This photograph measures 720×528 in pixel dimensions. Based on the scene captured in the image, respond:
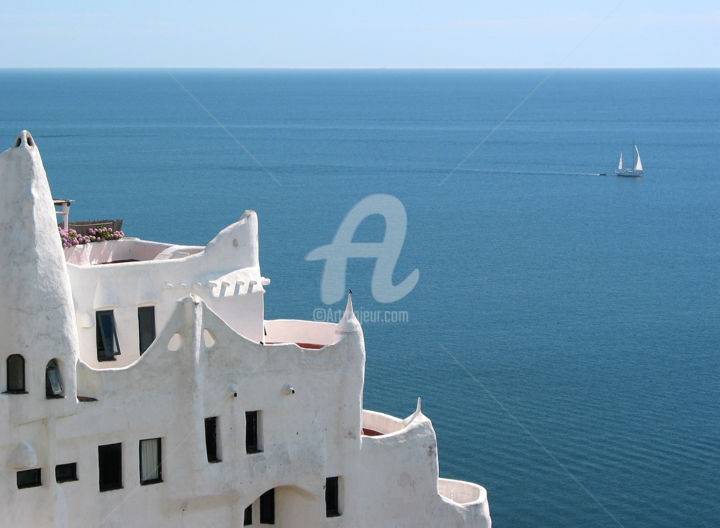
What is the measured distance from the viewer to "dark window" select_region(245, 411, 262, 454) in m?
36.8

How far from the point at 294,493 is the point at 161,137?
529 feet

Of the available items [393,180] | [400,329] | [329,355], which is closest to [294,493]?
[329,355]

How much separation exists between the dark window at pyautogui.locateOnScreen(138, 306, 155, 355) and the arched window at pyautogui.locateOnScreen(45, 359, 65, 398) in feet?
15.2

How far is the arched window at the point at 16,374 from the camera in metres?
32.6

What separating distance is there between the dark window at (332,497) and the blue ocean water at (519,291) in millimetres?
18049

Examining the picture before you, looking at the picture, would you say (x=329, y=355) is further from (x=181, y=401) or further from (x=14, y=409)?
(x=14, y=409)

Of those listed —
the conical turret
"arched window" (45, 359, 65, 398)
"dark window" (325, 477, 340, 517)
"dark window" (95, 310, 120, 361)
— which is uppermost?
the conical turret

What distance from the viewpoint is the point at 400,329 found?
83500mm

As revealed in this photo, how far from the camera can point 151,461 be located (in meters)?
35.1

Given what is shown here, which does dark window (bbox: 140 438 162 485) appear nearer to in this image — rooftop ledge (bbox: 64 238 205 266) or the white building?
the white building
